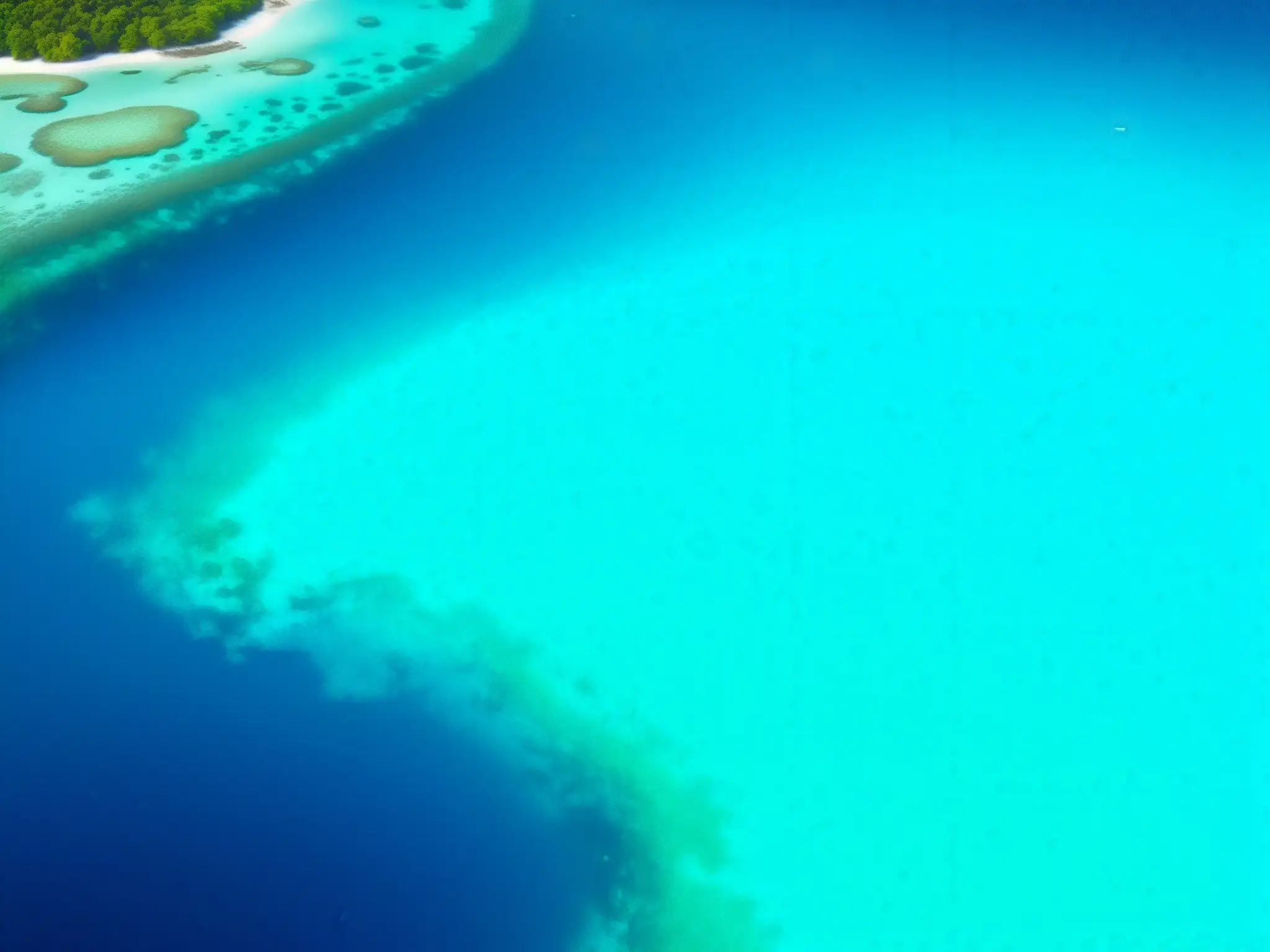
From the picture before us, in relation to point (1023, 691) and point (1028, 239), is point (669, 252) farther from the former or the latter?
point (1023, 691)

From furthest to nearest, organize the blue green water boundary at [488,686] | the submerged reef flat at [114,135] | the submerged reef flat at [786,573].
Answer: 1. the submerged reef flat at [114,135]
2. the submerged reef flat at [786,573]
3. the blue green water boundary at [488,686]

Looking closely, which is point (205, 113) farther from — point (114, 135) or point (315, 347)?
point (315, 347)

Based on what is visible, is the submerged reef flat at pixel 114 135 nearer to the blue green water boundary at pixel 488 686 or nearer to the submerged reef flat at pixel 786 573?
the submerged reef flat at pixel 786 573

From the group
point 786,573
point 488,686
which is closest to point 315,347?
point 488,686

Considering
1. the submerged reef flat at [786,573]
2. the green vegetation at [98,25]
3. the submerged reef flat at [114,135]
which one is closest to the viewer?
the submerged reef flat at [786,573]

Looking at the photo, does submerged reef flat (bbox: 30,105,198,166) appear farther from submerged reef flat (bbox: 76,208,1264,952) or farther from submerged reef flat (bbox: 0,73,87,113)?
submerged reef flat (bbox: 76,208,1264,952)

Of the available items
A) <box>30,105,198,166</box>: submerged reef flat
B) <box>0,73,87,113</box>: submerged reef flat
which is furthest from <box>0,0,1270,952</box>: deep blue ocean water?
<box>0,73,87,113</box>: submerged reef flat

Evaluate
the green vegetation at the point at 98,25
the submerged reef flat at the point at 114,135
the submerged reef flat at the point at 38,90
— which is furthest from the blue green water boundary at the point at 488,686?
the green vegetation at the point at 98,25
